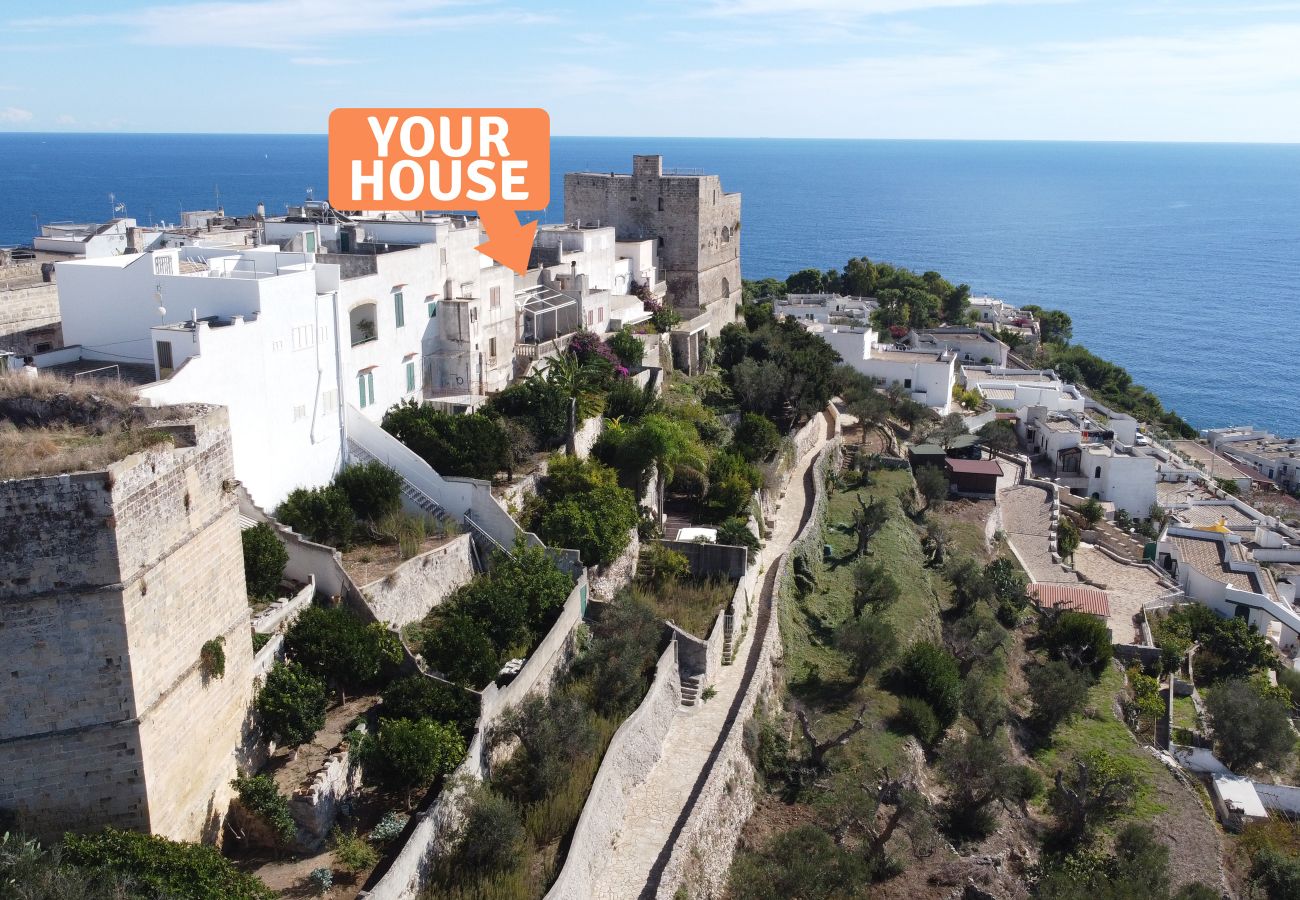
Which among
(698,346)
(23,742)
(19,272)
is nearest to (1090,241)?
(698,346)

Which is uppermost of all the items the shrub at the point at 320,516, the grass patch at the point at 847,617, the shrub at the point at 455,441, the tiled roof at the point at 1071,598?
the shrub at the point at 455,441

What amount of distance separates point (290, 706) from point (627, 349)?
2106 cm

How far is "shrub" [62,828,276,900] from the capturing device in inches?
460

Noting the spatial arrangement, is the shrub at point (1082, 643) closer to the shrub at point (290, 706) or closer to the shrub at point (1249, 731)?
the shrub at point (1249, 731)

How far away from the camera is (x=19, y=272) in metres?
28.9

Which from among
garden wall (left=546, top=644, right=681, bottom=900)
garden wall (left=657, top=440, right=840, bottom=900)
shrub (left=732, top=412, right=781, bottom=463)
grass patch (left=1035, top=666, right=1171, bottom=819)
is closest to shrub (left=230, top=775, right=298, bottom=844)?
garden wall (left=546, top=644, right=681, bottom=900)

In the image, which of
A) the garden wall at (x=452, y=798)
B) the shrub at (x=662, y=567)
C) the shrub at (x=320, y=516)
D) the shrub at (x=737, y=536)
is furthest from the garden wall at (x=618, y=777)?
the shrub at (x=320, y=516)

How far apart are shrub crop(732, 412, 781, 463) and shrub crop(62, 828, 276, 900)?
2229 cm

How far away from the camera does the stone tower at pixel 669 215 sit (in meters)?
46.2

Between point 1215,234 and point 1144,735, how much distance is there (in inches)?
7284

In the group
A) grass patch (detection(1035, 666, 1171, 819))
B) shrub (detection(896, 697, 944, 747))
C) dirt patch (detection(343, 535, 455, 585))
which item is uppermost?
dirt patch (detection(343, 535, 455, 585))

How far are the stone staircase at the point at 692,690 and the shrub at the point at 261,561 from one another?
8229 mm

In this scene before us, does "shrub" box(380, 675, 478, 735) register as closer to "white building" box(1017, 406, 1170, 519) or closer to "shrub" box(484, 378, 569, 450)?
"shrub" box(484, 378, 569, 450)

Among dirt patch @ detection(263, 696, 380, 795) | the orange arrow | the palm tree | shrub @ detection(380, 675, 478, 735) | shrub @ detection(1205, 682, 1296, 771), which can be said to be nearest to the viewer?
dirt patch @ detection(263, 696, 380, 795)
